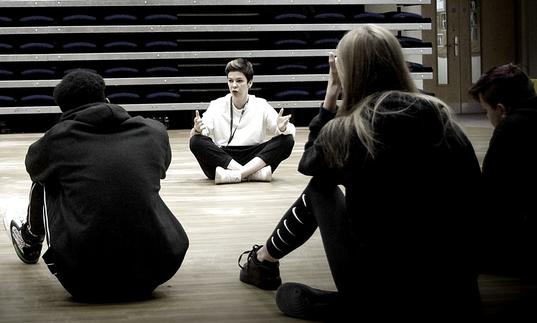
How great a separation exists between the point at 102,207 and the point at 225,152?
3276 mm

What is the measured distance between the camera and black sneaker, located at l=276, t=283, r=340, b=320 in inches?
106

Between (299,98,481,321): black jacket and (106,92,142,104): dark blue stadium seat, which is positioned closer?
(299,98,481,321): black jacket

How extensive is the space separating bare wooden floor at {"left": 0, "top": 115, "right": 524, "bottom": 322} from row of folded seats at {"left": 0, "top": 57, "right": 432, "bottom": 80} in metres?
5.63

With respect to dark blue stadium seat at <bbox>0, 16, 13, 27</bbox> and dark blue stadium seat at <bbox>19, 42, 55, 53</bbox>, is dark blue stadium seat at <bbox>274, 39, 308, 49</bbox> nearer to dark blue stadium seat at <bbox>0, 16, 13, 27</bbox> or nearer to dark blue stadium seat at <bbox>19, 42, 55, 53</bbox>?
dark blue stadium seat at <bbox>19, 42, 55, 53</bbox>

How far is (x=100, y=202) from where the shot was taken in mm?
2979

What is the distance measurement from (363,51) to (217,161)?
12.6ft

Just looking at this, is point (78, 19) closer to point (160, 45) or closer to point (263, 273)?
point (160, 45)

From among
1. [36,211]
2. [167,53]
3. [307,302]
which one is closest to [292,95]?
[167,53]

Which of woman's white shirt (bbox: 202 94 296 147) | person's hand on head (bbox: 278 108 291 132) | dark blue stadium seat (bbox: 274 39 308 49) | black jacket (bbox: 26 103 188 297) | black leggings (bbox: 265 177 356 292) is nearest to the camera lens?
black leggings (bbox: 265 177 356 292)

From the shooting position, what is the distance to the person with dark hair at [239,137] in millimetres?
6105

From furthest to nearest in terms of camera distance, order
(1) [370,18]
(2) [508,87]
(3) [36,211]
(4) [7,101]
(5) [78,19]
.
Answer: (1) [370,18]
(5) [78,19]
(4) [7,101]
(3) [36,211]
(2) [508,87]

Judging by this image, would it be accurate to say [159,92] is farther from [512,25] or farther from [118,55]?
[512,25]

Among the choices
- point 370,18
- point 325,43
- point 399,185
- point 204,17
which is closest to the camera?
point 399,185

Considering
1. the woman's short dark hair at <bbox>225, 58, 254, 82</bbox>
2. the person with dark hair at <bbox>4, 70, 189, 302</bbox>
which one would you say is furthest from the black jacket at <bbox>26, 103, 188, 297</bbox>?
the woman's short dark hair at <bbox>225, 58, 254, 82</bbox>
